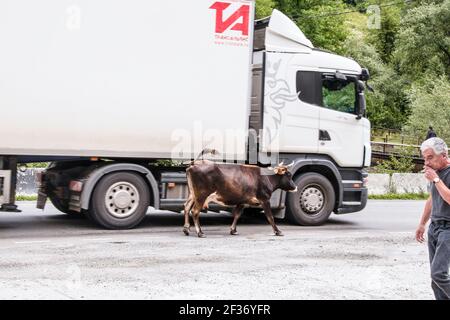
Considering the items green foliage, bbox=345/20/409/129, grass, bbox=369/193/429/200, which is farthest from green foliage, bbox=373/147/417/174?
green foliage, bbox=345/20/409/129

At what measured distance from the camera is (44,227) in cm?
1330

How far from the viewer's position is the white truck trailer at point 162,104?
39.6ft

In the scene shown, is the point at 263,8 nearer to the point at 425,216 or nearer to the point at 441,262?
the point at 425,216

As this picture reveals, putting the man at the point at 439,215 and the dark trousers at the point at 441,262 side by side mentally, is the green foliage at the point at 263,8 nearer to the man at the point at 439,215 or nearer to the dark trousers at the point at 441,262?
A: the man at the point at 439,215

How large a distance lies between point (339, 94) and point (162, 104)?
375 centimetres

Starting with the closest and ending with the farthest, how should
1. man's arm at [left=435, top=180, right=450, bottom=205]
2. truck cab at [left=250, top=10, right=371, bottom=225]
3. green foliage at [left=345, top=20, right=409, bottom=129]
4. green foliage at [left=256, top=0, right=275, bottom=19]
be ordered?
man's arm at [left=435, top=180, right=450, bottom=205], truck cab at [left=250, top=10, right=371, bottom=225], green foliage at [left=256, top=0, right=275, bottom=19], green foliage at [left=345, top=20, right=409, bottom=129]

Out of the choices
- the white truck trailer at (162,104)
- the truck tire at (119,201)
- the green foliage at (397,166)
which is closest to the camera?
the white truck trailer at (162,104)

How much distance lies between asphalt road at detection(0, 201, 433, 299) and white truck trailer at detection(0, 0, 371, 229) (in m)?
0.69

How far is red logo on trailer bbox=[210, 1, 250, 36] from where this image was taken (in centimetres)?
1330

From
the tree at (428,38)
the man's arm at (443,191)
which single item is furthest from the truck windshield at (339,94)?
the tree at (428,38)

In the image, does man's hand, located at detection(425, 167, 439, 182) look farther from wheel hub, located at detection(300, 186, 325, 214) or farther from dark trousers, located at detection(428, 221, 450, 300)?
wheel hub, located at detection(300, 186, 325, 214)

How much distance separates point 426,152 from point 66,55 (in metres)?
6.98

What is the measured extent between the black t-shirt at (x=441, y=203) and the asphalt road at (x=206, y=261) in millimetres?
1480
